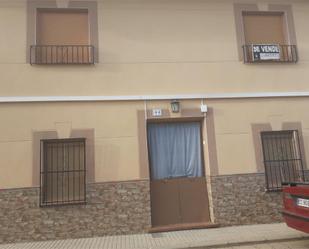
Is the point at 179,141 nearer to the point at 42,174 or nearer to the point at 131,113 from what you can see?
the point at 131,113

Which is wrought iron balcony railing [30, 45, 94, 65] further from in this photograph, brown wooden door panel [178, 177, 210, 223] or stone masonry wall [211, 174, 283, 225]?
stone masonry wall [211, 174, 283, 225]

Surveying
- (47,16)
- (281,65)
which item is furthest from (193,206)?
(47,16)

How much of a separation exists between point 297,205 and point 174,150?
3.33 meters

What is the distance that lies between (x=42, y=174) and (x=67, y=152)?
0.73 metres

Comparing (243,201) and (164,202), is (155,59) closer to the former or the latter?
(164,202)

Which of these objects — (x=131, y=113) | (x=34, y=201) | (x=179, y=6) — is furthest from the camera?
(x=179, y=6)

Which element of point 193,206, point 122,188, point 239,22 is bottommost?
point 193,206

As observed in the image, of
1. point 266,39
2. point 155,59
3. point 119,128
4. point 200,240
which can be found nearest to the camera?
point 200,240

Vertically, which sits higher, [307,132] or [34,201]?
[307,132]

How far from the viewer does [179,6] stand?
30.1ft

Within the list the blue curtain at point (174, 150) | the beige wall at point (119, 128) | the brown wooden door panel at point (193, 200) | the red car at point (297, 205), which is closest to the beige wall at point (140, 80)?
the beige wall at point (119, 128)

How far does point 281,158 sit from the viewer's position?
897 centimetres

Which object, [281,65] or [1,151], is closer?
[1,151]

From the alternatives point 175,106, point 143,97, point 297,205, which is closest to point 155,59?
point 143,97
